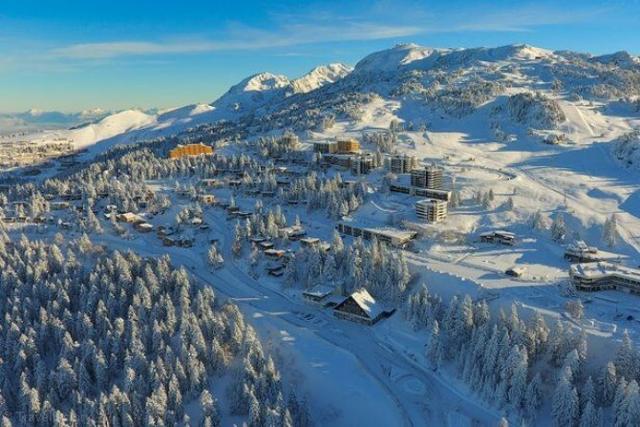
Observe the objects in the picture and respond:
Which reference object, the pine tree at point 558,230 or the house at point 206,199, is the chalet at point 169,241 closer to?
the house at point 206,199

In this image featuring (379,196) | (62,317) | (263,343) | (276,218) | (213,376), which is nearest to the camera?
(213,376)

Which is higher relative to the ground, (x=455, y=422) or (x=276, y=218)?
(x=276, y=218)

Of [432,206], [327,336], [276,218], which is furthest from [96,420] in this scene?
[432,206]

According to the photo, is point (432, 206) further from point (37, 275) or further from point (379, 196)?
point (37, 275)

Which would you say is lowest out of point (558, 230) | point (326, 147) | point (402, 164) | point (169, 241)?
point (169, 241)

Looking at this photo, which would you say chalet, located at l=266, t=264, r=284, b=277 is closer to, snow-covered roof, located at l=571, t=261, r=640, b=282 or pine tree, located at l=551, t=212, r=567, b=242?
snow-covered roof, located at l=571, t=261, r=640, b=282

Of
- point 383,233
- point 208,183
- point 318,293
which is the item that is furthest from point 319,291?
point 208,183

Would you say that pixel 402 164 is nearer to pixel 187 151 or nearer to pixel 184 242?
pixel 184 242
